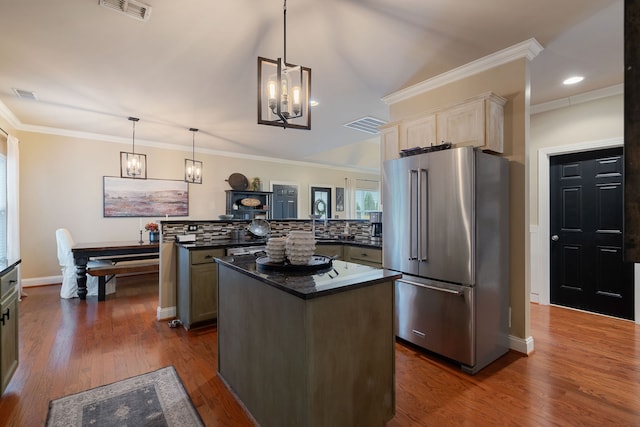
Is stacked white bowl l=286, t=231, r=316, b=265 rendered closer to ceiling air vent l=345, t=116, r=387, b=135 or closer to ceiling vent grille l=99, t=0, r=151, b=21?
ceiling vent grille l=99, t=0, r=151, b=21

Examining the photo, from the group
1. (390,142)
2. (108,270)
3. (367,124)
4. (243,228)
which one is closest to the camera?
(390,142)

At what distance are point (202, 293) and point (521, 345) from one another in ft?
10.1

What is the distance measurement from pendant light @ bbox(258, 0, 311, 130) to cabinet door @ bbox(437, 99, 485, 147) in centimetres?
159

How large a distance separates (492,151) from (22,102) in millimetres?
5552

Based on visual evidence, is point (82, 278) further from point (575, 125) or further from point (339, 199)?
point (575, 125)

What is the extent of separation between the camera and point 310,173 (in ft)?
27.8

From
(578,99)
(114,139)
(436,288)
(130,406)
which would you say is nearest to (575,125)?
(578,99)

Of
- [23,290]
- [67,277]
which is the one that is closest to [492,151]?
[67,277]

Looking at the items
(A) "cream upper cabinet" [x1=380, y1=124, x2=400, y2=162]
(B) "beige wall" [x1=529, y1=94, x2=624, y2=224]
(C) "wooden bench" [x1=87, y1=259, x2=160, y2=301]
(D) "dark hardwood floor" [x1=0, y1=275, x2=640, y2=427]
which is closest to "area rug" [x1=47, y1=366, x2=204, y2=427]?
(D) "dark hardwood floor" [x1=0, y1=275, x2=640, y2=427]

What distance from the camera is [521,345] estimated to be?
8.67 ft

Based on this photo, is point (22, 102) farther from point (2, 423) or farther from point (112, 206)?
point (2, 423)

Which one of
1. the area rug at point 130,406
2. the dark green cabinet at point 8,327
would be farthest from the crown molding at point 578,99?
the dark green cabinet at point 8,327

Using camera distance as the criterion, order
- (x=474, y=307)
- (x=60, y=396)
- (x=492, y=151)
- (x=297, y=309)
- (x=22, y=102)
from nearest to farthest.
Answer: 1. (x=297, y=309)
2. (x=60, y=396)
3. (x=474, y=307)
4. (x=492, y=151)
5. (x=22, y=102)

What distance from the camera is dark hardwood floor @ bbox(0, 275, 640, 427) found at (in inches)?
72.7
